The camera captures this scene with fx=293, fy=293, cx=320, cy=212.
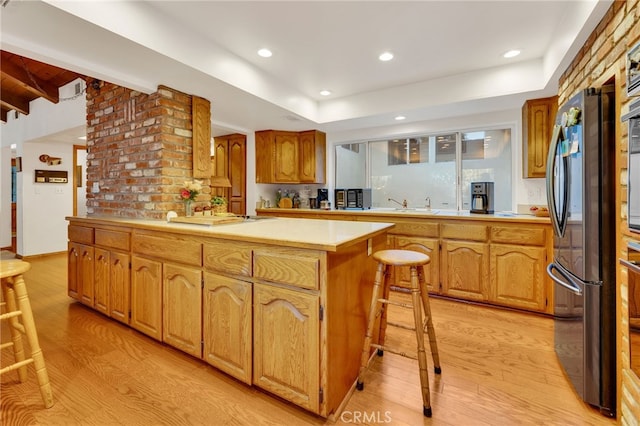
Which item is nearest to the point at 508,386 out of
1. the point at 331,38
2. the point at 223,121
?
the point at 331,38

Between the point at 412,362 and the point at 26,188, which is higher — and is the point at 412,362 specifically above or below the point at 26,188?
below

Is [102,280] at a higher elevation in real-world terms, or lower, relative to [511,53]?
lower

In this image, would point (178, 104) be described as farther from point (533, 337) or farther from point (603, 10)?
point (533, 337)

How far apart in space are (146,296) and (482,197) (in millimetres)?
3435

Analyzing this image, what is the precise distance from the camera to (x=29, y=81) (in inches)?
147

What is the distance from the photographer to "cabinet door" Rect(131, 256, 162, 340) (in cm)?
211

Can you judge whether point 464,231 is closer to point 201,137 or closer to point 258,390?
point 258,390

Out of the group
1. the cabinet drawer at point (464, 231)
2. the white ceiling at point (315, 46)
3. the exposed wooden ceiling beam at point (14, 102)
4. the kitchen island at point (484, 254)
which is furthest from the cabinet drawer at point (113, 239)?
the exposed wooden ceiling beam at point (14, 102)

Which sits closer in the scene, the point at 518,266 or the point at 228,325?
the point at 228,325

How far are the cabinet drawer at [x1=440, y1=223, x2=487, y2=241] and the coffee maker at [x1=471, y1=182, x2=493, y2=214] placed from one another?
16.4 inches

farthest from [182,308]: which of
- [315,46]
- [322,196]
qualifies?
[322,196]

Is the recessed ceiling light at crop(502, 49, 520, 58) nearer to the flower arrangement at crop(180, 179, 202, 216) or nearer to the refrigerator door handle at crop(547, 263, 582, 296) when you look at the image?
the refrigerator door handle at crop(547, 263, 582, 296)

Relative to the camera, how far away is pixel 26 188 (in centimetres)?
502

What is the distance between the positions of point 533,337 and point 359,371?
5.25 feet
